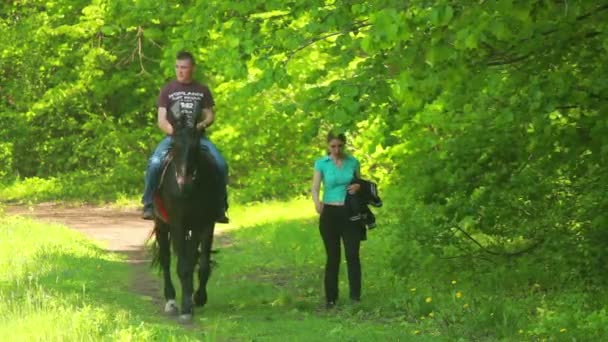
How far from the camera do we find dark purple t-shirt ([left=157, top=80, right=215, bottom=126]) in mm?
12391

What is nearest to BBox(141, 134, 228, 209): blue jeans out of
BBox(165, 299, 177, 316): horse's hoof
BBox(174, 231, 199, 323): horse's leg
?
BBox(174, 231, 199, 323): horse's leg

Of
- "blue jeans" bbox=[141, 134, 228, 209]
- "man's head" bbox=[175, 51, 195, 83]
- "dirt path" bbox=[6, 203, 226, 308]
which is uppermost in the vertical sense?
"man's head" bbox=[175, 51, 195, 83]

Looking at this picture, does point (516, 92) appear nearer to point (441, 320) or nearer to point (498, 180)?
point (498, 180)

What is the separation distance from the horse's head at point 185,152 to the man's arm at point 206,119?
0.15m

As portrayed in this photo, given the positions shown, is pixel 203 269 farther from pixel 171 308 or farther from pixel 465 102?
pixel 465 102

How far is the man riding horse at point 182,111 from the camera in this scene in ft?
41.0

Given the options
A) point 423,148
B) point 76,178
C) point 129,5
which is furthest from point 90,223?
point 423,148

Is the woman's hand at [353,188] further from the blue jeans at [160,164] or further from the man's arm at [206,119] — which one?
the man's arm at [206,119]

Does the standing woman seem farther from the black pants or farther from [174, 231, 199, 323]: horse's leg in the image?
[174, 231, 199, 323]: horse's leg

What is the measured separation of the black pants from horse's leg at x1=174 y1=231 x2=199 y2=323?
1.58m

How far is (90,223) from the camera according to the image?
28.7 meters

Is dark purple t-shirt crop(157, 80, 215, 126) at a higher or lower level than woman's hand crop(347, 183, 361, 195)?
higher

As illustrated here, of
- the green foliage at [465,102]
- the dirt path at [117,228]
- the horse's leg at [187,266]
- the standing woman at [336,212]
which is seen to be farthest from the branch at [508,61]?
the dirt path at [117,228]

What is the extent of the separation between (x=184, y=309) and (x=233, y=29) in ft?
11.5
